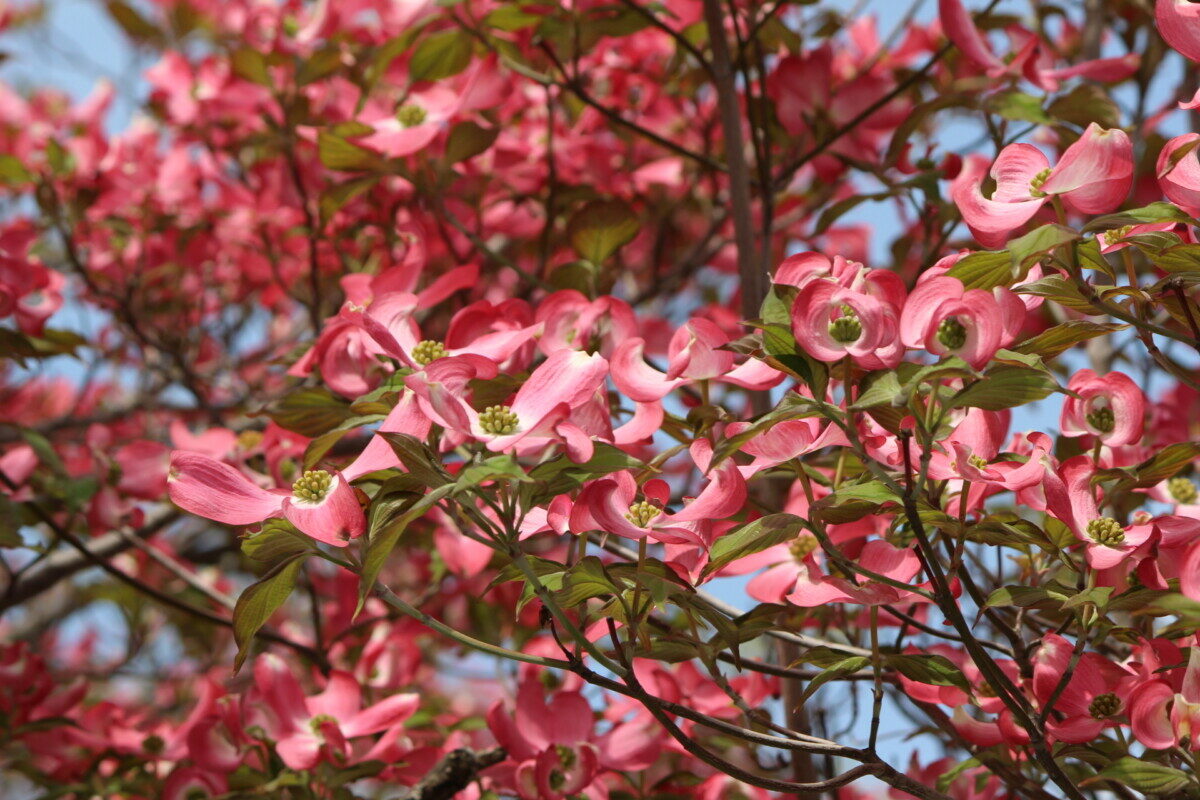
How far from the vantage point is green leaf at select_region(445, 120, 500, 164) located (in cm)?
127

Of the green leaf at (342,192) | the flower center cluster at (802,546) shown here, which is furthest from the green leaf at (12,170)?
the flower center cluster at (802,546)

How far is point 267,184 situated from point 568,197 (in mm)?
688

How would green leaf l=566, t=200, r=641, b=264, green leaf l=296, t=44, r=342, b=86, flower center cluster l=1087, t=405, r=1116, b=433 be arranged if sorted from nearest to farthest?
flower center cluster l=1087, t=405, r=1116, b=433
green leaf l=566, t=200, r=641, b=264
green leaf l=296, t=44, r=342, b=86

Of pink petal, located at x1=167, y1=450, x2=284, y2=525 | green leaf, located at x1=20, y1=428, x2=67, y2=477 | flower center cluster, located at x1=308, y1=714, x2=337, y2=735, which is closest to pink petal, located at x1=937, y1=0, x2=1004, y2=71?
pink petal, located at x1=167, y1=450, x2=284, y2=525

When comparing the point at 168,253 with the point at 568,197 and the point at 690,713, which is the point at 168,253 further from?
the point at 690,713

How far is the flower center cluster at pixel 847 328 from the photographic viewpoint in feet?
2.26

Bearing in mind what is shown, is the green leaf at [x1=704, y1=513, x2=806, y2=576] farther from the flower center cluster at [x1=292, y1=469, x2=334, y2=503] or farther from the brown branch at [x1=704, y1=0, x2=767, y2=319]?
the brown branch at [x1=704, y1=0, x2=767, y2=319]

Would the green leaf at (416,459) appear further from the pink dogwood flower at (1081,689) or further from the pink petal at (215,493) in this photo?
the pink dogwood flower at (1081,689)

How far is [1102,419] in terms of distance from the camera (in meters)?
0.84

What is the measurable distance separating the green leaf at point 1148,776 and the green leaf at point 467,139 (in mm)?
849

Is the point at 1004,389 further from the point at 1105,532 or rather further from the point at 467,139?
the point at 467,139

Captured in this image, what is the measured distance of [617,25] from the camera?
124cm

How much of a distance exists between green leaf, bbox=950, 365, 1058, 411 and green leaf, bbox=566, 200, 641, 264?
1.82ft

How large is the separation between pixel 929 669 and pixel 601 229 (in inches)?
21.7
